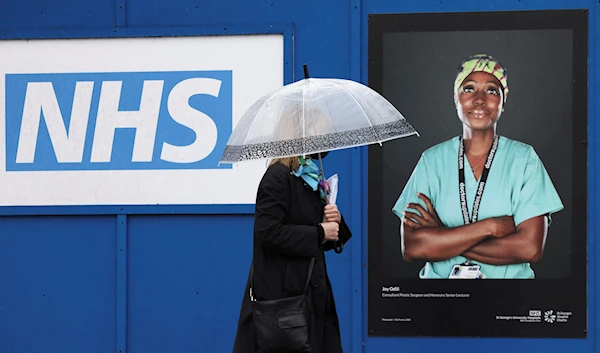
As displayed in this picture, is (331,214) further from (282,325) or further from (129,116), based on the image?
(129,116)

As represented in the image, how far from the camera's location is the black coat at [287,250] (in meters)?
3.95

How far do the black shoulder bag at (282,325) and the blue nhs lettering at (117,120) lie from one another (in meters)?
1.81

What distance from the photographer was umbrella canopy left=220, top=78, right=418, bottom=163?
379cm

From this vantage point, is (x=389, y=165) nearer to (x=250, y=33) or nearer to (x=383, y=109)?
(x=250, y=33)

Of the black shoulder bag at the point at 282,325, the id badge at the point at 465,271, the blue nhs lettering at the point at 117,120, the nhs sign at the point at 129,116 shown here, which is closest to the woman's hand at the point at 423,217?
the id badge at the point at 465,271

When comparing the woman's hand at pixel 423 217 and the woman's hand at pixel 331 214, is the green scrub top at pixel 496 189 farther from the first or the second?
the woman's hand at pixel 331 214

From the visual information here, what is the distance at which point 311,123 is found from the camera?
3832mm

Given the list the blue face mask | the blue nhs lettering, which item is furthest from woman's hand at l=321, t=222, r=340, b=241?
the blue nhs lettering

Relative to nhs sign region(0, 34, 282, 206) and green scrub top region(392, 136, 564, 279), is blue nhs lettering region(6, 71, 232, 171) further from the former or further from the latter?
green scrub top region(392, 136, 564, 279)

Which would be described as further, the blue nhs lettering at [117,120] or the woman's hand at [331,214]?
the blue nhs lettering at [117,120]

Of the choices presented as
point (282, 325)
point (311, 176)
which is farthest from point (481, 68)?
point (282, 325)

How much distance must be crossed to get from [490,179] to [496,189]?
67 millimetres

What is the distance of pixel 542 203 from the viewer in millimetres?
5496

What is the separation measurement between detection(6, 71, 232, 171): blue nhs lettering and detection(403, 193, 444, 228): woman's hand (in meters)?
1.10
